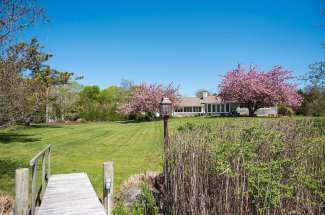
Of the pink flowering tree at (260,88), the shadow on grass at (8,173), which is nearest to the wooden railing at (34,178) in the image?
the shadow on grass at (8,173)

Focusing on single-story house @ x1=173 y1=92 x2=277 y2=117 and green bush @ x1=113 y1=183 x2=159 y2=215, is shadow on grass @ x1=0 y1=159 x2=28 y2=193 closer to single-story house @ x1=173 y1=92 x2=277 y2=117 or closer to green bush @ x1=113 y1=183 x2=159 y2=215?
green bush @ x1=113 y1=183 x2=159 y2=215

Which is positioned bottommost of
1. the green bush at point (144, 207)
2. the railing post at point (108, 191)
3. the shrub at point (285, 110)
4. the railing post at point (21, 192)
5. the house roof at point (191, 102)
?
the green bush at point (144, 207)

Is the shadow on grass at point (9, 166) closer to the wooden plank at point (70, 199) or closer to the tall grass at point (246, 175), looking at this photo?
the wooden plank at point (70, 199)

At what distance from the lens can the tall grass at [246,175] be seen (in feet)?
9.29

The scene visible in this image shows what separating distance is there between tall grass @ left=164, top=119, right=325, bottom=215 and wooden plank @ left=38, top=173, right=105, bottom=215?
127 centimetres

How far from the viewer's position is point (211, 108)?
4125cm

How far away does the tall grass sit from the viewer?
2832 millimetres

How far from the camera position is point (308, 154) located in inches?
130

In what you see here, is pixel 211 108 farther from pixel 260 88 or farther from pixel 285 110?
pixel 260 88

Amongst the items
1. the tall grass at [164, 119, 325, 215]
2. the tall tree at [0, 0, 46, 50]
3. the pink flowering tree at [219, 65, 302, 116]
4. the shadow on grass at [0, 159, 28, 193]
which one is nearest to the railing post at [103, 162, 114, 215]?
the tall grass at [164, 119, 325, 215]

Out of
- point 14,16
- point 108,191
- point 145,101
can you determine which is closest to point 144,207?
point 108,191

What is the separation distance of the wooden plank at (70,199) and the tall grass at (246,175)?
1.27 m

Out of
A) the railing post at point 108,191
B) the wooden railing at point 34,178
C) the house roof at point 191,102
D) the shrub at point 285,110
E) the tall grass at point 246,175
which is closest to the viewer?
the tall grass at point 246,175

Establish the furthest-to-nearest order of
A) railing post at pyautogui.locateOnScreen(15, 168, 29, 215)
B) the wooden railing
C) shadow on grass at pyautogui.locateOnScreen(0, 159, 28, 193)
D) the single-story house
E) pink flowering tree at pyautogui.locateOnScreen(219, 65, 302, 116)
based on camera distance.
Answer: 1. the single-story house
2. pink flowering tree at pyautogui.locateOnScreen(219, 65, 302, 116)
3. shadow on grass at pyautogui.locateOnScreen(0, 159, 28, 193)
4. the wooden railing
5. railing post at pyautogui.locateOnScreen(15, 168, 29, 215)
